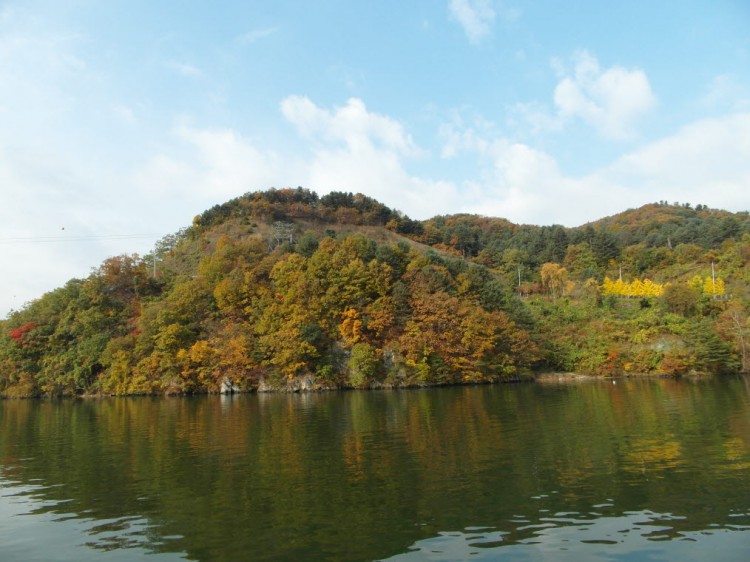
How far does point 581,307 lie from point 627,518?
67.7 m

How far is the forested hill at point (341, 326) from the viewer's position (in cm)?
5775

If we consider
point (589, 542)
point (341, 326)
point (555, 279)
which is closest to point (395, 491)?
point (589, 542)

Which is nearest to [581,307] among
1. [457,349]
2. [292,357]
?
[457,349]

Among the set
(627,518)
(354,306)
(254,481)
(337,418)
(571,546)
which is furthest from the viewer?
(354,306)

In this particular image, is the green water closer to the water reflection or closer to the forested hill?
the water reflection

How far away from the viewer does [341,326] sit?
2371 inches

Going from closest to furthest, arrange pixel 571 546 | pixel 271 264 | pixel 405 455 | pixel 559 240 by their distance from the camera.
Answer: pixel 571 546
pixel 405 455
pixel 271 264
pixel 559 240

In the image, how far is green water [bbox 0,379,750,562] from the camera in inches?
386

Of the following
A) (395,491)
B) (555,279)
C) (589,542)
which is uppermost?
(555,279)

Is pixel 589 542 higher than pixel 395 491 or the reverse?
the reverse

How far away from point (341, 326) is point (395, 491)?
47.2m

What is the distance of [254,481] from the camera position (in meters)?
14.8

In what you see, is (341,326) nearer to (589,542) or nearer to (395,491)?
(395,491)

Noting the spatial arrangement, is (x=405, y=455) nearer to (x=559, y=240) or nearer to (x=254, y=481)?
(x=254, y=481)
